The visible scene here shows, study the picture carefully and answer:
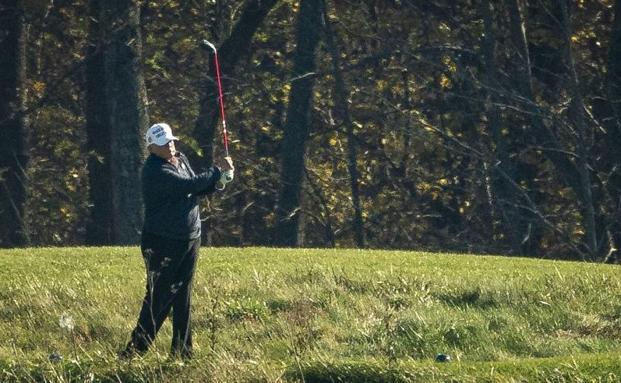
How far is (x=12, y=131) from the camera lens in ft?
90.7

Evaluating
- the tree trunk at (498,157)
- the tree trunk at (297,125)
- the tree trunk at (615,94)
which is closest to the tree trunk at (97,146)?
the tree trunk at (297,125)

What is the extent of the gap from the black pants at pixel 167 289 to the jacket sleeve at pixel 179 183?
0.36 meters

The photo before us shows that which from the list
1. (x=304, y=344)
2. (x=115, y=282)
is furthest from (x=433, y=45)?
(x=304, y=344)

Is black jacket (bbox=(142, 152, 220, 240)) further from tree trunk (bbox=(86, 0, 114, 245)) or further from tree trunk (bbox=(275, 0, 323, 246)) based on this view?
tree trunk (bbox=(86, 0, 114, 245))

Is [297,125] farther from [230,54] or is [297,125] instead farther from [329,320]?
[329,320]

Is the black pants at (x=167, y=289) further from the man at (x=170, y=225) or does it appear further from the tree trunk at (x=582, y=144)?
the tree trunk at (x=582, y=144)

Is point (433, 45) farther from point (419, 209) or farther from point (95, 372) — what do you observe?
point (95, 372)

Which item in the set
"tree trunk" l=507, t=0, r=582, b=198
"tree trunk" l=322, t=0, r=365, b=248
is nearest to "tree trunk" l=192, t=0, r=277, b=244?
"tree trunk" l=322, t=0, r=365, b=248

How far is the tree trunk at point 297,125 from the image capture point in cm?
2655

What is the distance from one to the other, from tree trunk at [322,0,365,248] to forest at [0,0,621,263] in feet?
0.17

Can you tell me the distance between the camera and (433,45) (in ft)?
85.8

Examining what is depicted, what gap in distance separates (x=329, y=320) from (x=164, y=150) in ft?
9.08

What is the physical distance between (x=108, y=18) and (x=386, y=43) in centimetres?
450

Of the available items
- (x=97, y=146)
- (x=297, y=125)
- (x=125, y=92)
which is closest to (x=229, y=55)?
(x=297, y=125)
